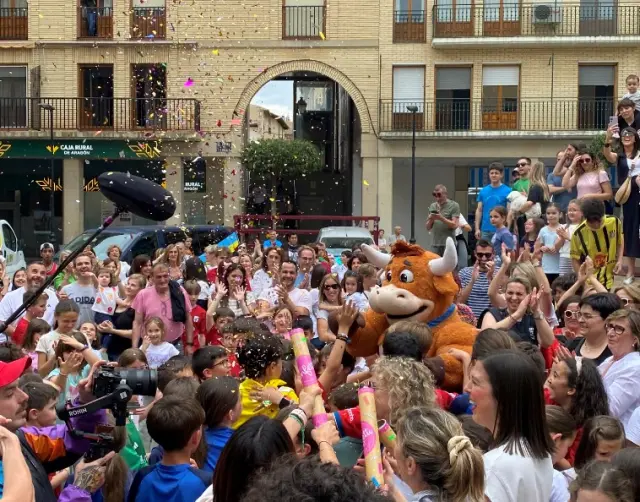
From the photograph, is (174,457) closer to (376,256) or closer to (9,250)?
(376,256)

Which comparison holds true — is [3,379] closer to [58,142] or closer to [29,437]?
[29,437]

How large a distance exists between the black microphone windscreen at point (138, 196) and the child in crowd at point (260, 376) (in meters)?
1.09

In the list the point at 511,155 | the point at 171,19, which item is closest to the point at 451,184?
the point at 511,155

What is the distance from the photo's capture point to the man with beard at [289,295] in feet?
31.1

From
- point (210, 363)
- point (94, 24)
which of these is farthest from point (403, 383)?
point (94, 24)

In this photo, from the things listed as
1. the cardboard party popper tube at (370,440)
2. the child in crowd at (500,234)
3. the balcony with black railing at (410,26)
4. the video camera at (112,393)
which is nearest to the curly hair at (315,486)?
the cardboard party popper tube at (370,440)

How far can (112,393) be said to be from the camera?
404 cm

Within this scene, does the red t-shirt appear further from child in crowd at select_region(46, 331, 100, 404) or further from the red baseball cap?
the red baseball cap

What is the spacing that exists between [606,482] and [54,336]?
517 centimetres

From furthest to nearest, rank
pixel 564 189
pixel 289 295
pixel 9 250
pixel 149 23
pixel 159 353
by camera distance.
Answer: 1. pixel 149 23
2. pixel 9 250
3. pixel 564 189
4. pixel 289 295
5. pixel 159 353

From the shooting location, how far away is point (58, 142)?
29.3 m

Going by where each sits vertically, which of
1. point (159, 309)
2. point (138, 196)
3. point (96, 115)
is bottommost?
point (159, 309)

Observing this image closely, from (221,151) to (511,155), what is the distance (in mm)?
8295

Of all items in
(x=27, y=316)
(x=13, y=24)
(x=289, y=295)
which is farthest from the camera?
(x=13, y=24)
